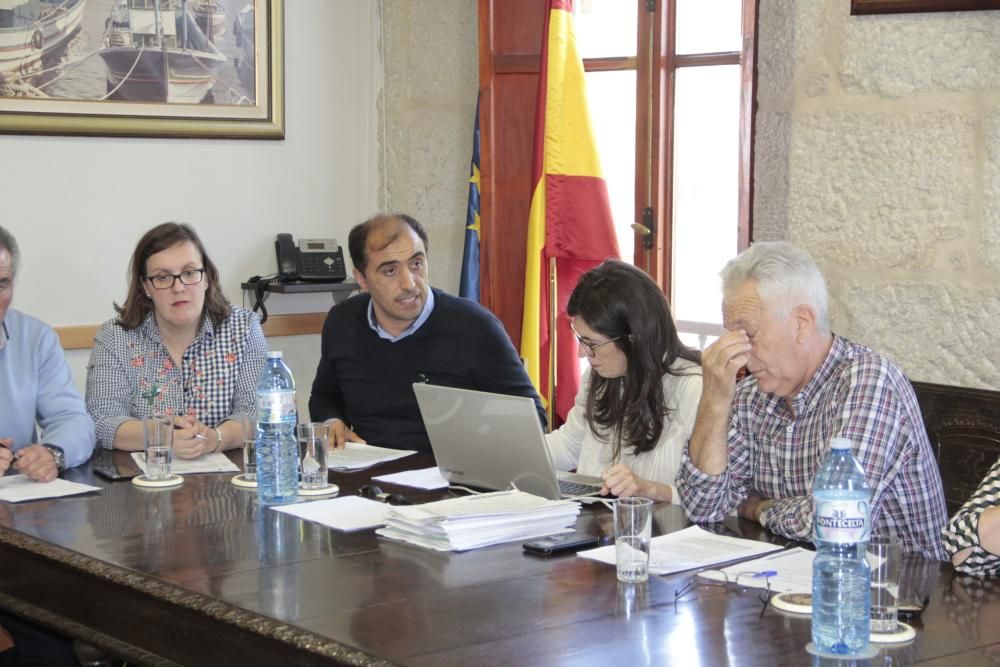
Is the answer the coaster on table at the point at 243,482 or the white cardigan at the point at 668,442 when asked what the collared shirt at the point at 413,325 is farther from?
the coaster on table at the point at 243,482

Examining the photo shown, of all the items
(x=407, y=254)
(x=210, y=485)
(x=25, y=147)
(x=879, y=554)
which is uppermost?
(x=25, y=147)

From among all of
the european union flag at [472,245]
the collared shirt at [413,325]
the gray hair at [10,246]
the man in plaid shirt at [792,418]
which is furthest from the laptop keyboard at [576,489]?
the european union flag at [472,245]

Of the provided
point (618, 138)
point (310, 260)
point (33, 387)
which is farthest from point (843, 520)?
point (310, 260)

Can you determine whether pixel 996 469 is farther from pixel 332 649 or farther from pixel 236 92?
pixel 236 92

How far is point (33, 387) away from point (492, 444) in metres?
1.28

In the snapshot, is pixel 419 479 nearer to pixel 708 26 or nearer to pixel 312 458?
pixel 312 458

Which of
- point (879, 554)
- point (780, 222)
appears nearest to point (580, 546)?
point (879, 554)

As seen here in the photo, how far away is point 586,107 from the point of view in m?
4.04

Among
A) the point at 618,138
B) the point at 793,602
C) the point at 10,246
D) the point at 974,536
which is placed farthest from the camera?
the point at 618,138

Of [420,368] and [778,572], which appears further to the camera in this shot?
[420,368]

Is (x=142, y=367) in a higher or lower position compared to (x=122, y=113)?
lower

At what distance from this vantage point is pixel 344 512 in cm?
234

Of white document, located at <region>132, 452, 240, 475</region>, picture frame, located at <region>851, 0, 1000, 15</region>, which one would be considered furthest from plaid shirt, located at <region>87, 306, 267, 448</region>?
picture frame, located at <region>851, 0, 1000, 15</region>

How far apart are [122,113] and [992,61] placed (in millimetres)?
2750
